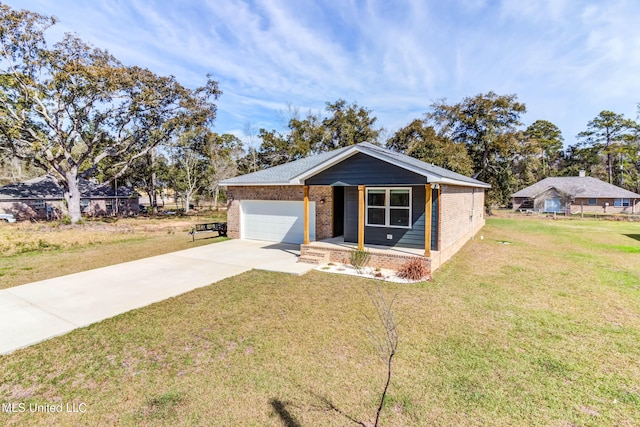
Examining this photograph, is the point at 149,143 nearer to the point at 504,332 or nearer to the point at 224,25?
the point at 224,25

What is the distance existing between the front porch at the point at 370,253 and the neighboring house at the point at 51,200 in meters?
31.1

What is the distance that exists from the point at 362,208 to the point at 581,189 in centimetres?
3872

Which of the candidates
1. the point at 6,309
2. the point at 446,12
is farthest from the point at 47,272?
the point at 446,12

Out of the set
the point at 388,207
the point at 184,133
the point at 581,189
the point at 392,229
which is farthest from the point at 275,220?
the point at 581,189

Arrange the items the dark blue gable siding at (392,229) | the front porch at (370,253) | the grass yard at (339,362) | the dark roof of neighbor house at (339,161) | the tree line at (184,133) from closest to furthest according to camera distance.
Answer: the grass yard at (339,362) → the dark roof of neighbor house at (339,161) → the front porch at (370,253) → the dark blue gable siding at (392,229) → the tree line at (184,133)

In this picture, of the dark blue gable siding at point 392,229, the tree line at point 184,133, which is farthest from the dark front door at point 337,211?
the tree line at point 184,133

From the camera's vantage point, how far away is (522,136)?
3203cm

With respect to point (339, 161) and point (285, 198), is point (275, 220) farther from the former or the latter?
point (339, 161)

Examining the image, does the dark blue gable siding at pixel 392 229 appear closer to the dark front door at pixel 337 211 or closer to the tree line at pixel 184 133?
the dark front door at pixel 337 211

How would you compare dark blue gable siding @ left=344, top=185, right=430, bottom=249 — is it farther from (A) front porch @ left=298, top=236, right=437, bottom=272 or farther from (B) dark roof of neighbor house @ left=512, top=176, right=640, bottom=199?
(B) dark roof of neighbor house @ left=512, top=176, right=640, bottom=199

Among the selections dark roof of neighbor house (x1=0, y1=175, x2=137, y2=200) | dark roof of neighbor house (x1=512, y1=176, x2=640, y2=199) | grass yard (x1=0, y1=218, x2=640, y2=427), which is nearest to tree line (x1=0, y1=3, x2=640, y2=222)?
dark roof of neighbor house (x1=0, y1=175, x2=137, y2=200)

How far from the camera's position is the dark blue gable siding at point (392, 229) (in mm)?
10383

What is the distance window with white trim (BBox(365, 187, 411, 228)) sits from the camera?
10617 millimetres

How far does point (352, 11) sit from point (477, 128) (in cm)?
2528
